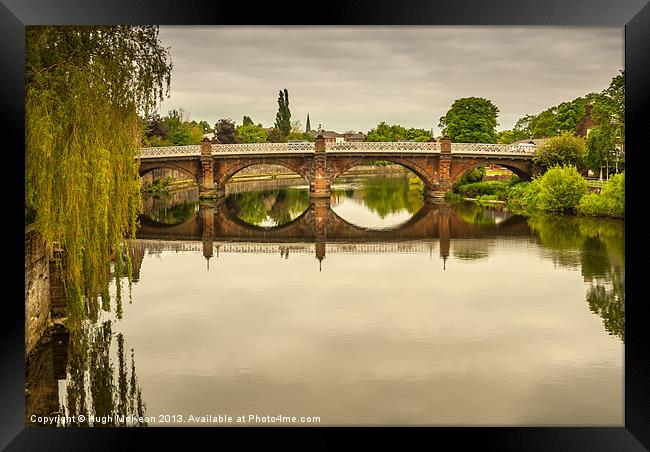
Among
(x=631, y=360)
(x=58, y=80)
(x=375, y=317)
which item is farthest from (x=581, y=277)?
(x=58, y=80)

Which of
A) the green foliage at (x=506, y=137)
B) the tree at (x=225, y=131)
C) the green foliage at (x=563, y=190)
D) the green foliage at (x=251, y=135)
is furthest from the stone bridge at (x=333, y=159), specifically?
the green foliage at (x=506, y=137)

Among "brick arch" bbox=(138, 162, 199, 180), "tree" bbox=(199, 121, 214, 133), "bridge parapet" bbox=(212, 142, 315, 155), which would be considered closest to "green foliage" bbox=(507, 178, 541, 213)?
"bridge parapet" bbox=(212, 142, 315, 155)

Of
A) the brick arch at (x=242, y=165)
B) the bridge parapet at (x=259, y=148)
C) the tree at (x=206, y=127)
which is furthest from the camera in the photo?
the tree at (x=206, y=127)

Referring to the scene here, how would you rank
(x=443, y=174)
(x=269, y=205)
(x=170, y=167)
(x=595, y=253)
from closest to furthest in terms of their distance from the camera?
(x=595, y=253) < (x=170, y=167) < (x=443, y=174) < (x=269, y=205)

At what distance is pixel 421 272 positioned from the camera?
17594mm

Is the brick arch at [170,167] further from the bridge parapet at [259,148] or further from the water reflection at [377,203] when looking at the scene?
the water reflection at [377,203]

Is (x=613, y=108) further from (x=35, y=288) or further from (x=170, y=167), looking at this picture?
(x=35, y=288)

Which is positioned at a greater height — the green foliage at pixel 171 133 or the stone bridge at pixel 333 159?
the green foliage at pixel 171 133

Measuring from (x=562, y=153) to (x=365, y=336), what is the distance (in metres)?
25.8

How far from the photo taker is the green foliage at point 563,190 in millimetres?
28547

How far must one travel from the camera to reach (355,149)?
3741 centimetres

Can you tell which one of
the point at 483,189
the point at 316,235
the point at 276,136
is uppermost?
the point at 276,136

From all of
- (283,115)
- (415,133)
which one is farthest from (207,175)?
(415,133)
